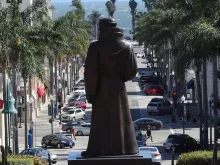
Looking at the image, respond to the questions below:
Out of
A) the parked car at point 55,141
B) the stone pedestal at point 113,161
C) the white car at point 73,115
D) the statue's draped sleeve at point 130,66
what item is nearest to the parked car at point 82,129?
the parked car at point 55,141

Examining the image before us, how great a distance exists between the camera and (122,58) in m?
22.6

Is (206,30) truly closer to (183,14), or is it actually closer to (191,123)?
(183,14)

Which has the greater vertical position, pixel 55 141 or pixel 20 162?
pixel 20 162

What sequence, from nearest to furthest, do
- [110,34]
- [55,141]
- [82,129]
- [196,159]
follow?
[110,34], [196,159], [55,141], [82,129]

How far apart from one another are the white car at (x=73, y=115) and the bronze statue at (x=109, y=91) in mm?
56652

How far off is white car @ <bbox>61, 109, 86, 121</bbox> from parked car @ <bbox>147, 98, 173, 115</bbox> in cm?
656

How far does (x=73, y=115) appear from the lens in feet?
262

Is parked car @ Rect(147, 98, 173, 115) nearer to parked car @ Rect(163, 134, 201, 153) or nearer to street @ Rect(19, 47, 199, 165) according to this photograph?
street @ Rect(19, 47, 199, 165)

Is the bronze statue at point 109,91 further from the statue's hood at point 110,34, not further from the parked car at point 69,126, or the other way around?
the parked car at point 69,126

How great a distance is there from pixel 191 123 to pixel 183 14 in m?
22.8

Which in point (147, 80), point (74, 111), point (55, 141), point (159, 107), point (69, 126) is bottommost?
point (69, 126)

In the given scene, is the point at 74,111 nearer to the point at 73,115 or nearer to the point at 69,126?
the point at 73,115

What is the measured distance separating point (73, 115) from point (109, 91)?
5763 cm

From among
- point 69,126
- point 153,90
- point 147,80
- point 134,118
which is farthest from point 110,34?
point 147,80
